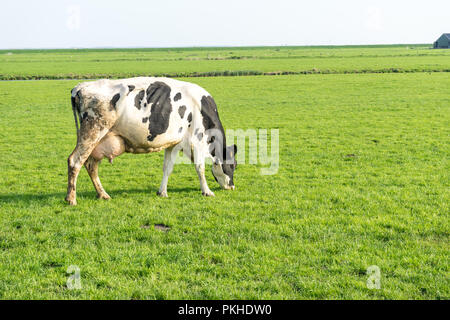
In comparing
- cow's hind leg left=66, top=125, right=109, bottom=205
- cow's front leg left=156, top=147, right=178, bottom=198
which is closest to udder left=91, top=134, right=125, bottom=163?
cow's hind leg left=66, top=125, right=109, bottom=205

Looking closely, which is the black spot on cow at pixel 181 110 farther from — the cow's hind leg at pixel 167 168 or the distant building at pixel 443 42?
the distant building at pixel 443 42

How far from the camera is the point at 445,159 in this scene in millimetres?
13797

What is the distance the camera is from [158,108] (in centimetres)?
978

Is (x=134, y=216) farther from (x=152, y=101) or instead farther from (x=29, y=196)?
(x=29, y=196)

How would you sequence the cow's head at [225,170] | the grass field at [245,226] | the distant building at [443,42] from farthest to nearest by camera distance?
the distant building at [443,42]
the cow's head at [225,170]
the grass field at [245,226]

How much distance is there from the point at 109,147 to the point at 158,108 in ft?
4.56

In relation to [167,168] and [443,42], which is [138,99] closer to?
[167,168]

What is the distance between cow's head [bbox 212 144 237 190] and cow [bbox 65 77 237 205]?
1.64 feet

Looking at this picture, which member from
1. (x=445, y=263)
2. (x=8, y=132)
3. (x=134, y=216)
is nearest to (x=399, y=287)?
(x=445, y=263)

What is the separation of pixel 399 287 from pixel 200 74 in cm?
5445

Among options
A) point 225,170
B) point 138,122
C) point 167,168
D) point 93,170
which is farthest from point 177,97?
point 93,170

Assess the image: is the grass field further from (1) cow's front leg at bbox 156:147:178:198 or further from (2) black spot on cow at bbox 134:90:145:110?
(2) black spot on cow at bbox 134:90:145:110

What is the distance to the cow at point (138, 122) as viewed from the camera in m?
9.39

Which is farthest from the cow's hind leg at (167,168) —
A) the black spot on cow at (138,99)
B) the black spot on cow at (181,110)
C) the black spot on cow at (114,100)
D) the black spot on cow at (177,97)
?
the black spot on cow at (114,100)
